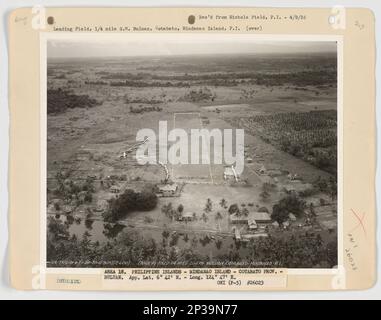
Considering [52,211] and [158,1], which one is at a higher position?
[158,1]

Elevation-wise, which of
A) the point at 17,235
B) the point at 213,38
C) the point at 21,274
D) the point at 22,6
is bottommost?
the point at 21,274

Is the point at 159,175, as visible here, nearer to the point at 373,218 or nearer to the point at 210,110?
the point at 210,110

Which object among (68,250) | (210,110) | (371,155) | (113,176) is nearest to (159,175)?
(113,176)

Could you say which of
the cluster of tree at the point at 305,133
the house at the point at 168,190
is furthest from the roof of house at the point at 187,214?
the cluster of tree at the point at 305,133

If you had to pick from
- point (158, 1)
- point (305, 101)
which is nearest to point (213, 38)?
point (158, 1)

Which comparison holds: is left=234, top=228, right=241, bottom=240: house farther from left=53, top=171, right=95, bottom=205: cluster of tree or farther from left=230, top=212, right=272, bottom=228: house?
left=53, top=171, right=95, bottom=205: cluster of tree

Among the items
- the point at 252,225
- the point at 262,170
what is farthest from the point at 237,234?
the point at 262,170

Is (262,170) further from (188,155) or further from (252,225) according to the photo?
(188,155)

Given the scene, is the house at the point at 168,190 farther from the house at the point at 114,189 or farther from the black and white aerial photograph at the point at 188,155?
the house at the point at 114,189

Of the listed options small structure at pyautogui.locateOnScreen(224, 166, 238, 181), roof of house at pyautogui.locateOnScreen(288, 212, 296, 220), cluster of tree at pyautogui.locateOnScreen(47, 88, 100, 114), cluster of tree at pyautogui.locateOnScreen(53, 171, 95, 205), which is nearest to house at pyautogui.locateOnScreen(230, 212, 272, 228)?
roof of house at pyautogui.locateOnScreen(288, 212, 296, 220)
